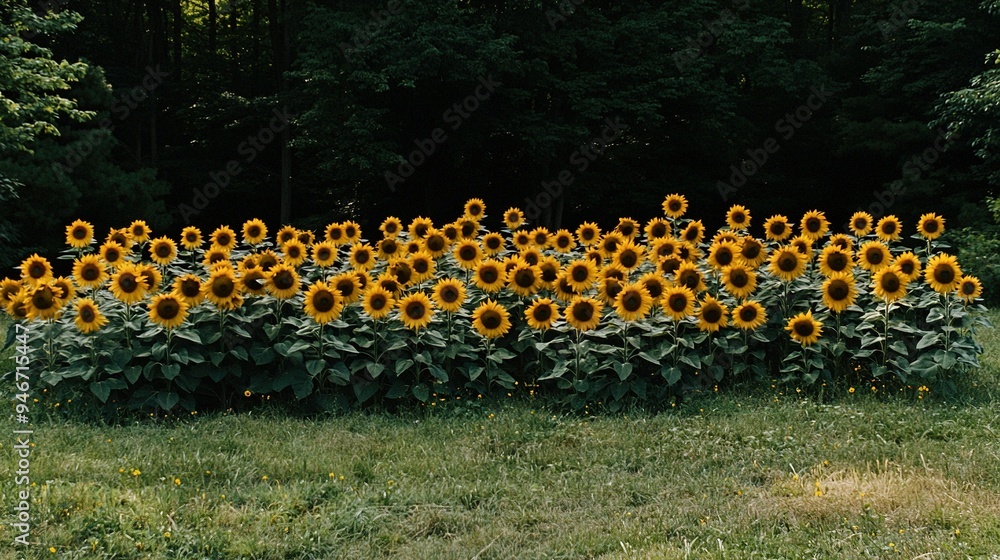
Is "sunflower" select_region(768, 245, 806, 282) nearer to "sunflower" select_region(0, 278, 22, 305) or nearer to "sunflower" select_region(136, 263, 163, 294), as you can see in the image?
"sunflower" select_region(136, 263, 163, 294)

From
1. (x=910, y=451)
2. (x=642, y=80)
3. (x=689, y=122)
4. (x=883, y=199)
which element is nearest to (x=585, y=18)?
(x=642, y=80)

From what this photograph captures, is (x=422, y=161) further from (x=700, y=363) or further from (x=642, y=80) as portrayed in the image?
(x=700, y=363)

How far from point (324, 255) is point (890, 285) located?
3.89m

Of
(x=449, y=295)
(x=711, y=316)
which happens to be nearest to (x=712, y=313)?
(x=711, y=316)

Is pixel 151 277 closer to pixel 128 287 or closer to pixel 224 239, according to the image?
pixel 128 287

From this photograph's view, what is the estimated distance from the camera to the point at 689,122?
69.9 feet

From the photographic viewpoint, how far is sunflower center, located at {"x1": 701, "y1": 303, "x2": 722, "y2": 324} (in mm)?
5707

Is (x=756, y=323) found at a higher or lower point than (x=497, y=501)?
higher

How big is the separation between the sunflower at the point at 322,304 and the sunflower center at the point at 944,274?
3.89 m

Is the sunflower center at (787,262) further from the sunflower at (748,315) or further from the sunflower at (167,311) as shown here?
the sunflower at (167,311)

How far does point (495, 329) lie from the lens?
18.7 feet

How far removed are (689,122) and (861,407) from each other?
16719 mm

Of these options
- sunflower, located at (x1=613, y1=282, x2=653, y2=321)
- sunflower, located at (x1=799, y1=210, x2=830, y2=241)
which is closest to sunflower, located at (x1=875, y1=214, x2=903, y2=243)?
sunflower, located at (x1=799, y1=210, x2=830, y2=241)

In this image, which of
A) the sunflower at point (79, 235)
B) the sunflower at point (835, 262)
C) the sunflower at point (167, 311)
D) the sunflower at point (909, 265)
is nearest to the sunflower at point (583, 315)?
the sunflower at point (835, 262)
